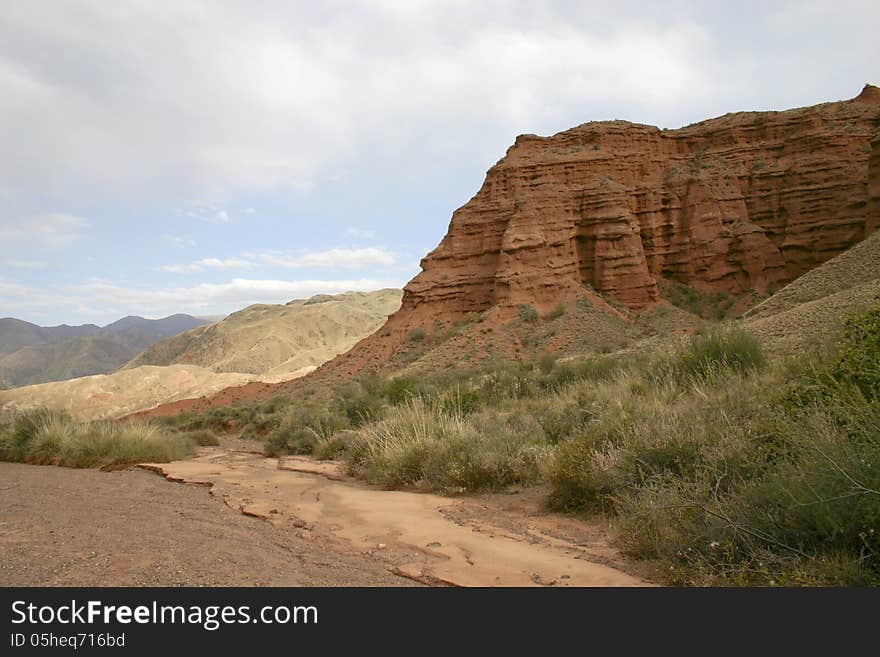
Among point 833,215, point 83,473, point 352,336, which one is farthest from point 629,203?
point 352,336

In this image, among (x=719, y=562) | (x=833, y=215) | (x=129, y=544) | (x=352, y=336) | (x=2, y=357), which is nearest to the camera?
(x=719, y=562)

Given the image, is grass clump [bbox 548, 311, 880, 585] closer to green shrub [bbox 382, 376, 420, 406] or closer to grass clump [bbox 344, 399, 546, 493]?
grass clump [bbox 344, 399, 546, 493]

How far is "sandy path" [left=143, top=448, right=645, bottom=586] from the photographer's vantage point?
3.99 meters

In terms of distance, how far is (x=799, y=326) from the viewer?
43.5 feet

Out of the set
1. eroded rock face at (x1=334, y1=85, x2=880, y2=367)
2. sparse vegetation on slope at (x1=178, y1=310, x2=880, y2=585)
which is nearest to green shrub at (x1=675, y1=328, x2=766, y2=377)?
sparse vegetation on slope at (x1=178, y1=310, x2=880, y2=585)

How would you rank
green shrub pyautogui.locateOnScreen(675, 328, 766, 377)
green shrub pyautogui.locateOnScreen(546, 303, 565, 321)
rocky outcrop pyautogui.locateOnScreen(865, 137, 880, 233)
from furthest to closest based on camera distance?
green shrub pyautogui.locateOnScreen(546, 303, 565, 321)
rocky outcrop pyautogui.locateOnScreen(865, 137, 880, 233)
green shrub pyautogui.locateOnScreen(675, 328, 766, 377)

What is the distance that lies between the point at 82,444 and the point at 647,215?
116ft

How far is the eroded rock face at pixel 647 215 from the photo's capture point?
115 feet

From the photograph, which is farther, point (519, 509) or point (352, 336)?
point (352, 336)

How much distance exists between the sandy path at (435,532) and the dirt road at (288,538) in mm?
14

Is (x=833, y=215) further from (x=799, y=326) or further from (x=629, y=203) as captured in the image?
(x=799, y=326)

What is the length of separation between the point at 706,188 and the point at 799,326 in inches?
1093

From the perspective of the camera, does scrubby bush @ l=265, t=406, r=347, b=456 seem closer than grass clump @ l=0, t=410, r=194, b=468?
No

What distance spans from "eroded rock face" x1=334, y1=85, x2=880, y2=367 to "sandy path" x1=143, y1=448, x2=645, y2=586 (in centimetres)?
2681
